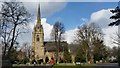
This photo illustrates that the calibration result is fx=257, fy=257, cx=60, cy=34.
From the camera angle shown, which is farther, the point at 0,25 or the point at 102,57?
the point at 102,57

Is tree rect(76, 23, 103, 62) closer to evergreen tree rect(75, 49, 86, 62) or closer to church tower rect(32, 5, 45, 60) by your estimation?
evergreen tree rect(75, 49, 86, 62)

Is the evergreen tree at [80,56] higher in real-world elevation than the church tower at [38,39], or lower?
lower

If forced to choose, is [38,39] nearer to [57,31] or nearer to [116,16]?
[57,31]

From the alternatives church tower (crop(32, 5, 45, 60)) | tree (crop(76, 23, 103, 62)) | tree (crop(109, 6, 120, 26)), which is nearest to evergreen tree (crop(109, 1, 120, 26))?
tree (crop(109, 6, 120, 26))

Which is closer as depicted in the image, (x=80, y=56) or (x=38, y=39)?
(x=80, y=56)

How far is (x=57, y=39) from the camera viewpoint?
247ft

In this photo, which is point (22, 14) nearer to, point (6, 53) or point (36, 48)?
point (6, 53)

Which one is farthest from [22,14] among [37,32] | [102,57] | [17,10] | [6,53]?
[37,32]

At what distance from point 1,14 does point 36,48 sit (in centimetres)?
7674

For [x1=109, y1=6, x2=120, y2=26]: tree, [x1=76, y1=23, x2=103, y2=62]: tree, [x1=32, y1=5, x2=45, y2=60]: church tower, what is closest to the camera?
[x1=109, y1=6, x2=120, y2=26]: tree

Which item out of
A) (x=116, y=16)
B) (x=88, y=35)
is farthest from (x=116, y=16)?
(x=88, y=35)

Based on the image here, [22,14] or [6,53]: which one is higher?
[22,14]

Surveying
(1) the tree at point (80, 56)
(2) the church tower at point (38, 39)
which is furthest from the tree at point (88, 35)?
(2) the church tower at point (38, 39)

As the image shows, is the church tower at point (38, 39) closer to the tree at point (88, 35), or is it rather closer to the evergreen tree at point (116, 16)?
the tree at point (88, 35)
